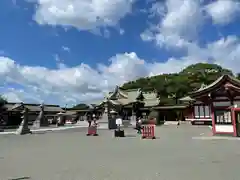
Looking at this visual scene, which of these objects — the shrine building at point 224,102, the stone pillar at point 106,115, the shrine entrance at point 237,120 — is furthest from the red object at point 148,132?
the stone pillar at point 106,115

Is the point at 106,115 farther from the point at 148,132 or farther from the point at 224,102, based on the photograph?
the point at 224,102

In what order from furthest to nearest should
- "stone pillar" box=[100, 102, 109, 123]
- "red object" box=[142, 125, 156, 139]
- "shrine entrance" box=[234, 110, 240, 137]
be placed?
"stone pillar" box=[100, 102, 109, 123] → "red object" box=[142, 125, 156, 139] → "shrine entrance" box=[234, 110, 240, 137]

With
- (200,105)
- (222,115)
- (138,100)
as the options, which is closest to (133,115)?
(138,100)

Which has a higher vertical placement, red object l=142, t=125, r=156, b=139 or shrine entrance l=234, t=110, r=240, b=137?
shrine entrance l=234, t=110, r=240, b=137

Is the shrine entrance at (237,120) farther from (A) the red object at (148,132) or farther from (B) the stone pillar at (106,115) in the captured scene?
(B) the stone pillar at (106,115)

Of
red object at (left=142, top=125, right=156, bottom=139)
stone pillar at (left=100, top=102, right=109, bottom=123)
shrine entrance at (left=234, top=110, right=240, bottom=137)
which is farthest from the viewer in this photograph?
stone pillar at (left=100, top=102, right=109, bottom=123)

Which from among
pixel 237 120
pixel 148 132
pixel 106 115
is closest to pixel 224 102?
pixel 237 120

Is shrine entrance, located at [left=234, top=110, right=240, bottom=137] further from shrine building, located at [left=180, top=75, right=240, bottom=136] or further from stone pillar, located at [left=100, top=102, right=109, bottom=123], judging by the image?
stone pillar, located at [left=100, top=102, right=109, bottom=123]

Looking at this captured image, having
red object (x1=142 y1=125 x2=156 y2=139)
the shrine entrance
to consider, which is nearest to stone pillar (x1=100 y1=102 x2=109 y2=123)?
red object (x1=142 y1=125 x2=156 y2=139)

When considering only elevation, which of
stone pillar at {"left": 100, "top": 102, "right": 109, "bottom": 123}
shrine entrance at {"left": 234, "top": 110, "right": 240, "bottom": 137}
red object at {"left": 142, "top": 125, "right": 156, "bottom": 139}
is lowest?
red object at {"left": 142, "top": 125, "right": 156, "bottom": 139}

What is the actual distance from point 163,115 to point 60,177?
161ft

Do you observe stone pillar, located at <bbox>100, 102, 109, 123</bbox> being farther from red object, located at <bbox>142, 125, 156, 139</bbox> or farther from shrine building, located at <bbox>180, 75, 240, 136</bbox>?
shrine building, located at <bbox>180, 75, 240, 136</bbox>

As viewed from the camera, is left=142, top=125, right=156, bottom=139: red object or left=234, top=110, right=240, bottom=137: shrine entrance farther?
left=142, top=125, right=156, bottom=139: red object

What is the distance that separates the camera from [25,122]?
1289 inches
